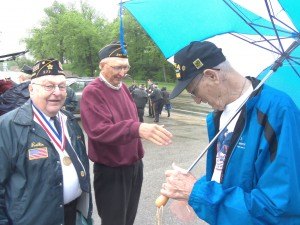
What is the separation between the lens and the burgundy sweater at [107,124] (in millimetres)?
3008

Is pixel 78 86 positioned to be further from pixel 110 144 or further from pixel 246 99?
pixel 246 99

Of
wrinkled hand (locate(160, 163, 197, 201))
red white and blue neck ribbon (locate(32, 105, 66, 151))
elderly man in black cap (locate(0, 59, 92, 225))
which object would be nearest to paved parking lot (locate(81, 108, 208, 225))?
elderly man in black cap (locate(0, 59, 92, 225))

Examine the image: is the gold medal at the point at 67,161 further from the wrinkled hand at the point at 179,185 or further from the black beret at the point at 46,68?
the wrinkled hand at the point at 179,185

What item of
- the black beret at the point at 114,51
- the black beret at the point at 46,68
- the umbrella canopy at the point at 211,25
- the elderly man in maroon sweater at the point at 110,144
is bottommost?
the elderly man in maroon sweater at the point at 110,144

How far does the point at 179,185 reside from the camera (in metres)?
1.92


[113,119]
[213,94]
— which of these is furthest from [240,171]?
[113,119]

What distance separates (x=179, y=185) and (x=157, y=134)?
2.53 feet

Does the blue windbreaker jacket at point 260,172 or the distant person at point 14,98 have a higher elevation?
the blue windbreaker jacket at point 260,172

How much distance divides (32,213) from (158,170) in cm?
495

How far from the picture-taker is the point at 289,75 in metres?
2.43

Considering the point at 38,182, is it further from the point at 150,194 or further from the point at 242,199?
the point at 150,194

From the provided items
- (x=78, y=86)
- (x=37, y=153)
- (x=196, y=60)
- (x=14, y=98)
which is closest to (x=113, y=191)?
(x=37, y=153)

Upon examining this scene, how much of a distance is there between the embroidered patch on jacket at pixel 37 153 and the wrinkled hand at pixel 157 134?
718 mm

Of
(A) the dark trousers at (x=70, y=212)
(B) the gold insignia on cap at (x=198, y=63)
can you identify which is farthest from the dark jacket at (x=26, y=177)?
(B) the gold insignia on cap at (x=198, y=63)
